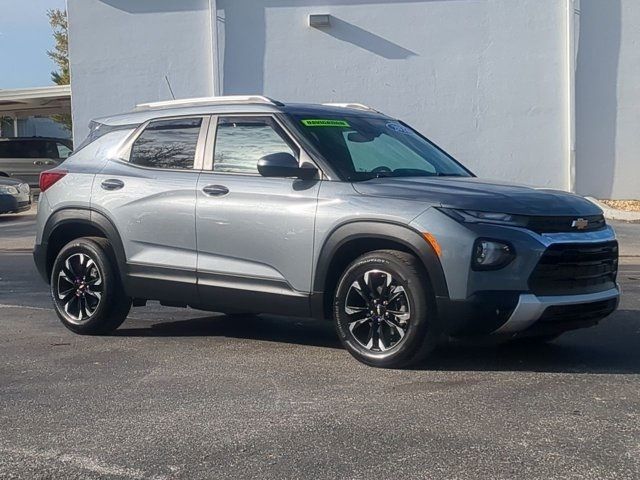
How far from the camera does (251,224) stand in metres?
6.47

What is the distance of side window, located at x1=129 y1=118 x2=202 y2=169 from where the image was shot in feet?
23.3

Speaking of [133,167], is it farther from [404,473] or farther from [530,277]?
[404,473]

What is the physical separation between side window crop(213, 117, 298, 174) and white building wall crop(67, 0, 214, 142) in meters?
13.1

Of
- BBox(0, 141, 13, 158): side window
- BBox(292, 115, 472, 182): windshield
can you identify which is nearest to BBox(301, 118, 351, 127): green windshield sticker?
BBox(292, 115, 472, 182): windshield

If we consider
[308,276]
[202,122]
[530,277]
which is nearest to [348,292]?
[308,276]

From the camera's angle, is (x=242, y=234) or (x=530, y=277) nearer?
(x=530, y=277)

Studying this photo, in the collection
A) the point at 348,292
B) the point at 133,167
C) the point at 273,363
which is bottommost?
the point at 273,363

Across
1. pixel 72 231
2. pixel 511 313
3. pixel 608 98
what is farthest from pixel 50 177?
pixel 608 98

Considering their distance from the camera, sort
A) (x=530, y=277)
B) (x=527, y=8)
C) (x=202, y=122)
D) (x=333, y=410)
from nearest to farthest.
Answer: (x=333, y=410)
(x=530, y=277)
(x=202, y=122)
(x=527, y=8)

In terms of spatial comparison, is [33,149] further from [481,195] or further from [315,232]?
[481,195]

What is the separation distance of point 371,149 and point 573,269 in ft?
5.91

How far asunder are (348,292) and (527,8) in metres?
14.6

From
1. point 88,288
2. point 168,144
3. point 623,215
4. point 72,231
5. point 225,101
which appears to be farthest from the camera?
point 623,215

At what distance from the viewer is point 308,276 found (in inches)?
247
